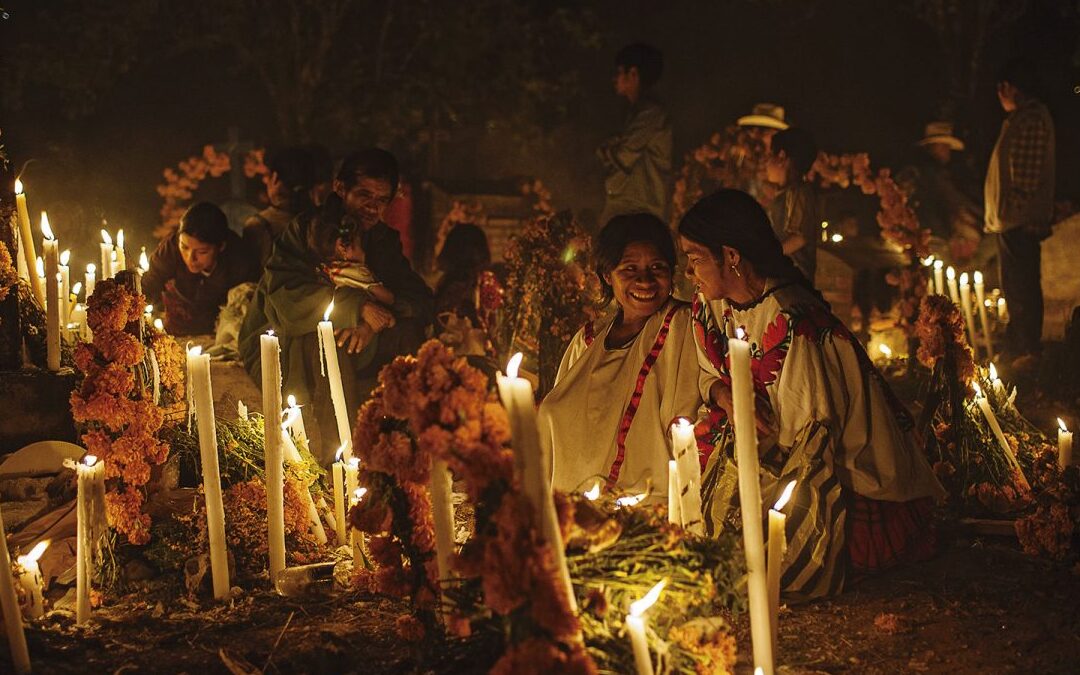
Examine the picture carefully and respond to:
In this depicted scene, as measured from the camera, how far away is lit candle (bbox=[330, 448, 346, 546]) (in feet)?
15.0

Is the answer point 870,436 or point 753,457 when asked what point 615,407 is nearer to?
point 870,436

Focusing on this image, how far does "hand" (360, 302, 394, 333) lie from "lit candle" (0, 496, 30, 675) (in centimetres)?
341

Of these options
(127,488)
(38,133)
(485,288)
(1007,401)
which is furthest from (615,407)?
(38,133)

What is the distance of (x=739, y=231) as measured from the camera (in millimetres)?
4598

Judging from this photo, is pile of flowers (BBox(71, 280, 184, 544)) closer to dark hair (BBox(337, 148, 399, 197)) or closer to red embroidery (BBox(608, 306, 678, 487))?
red embroidery (BBox(608, 306, 678, 487))

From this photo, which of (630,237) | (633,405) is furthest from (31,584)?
(630,237)

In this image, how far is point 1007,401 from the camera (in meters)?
6.00

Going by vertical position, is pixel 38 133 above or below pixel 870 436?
above

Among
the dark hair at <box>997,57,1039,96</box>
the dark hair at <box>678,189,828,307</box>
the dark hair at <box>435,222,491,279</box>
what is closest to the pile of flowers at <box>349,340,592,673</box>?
the dark hair at <box>678,189,828,307</box>

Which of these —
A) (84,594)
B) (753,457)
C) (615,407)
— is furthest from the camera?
(615,407)

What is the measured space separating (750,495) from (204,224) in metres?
6.18

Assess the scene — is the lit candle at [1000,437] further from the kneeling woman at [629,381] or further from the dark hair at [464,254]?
the dark hair at [464,254]

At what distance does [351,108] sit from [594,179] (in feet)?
11.3

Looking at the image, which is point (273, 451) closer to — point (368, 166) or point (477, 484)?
point (477, 484)
